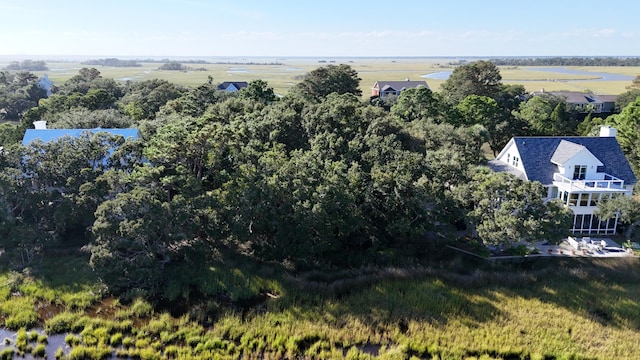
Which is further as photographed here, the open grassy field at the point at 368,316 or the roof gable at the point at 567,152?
the roof gable at the point at 567,152

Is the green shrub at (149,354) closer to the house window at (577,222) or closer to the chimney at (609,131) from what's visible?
the house window at (577,222)

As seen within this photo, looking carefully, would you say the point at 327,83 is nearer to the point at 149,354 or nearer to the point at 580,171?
the point at 580,171

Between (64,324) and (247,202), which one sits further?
(247,202)

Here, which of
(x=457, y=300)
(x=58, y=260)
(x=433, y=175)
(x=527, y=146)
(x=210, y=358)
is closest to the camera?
(x=210, y=358)

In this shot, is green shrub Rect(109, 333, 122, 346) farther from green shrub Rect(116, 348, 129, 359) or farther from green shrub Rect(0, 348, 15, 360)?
green shrub Rect(0, 348, 15, 360)

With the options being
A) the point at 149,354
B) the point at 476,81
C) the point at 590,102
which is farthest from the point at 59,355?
the point at 590,102

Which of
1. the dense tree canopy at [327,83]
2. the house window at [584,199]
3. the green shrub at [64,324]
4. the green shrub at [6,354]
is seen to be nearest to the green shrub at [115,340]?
the green shrub at [64,324]

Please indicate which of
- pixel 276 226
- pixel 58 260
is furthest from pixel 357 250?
pixel 58 260

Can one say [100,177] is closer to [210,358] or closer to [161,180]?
[161,180]
